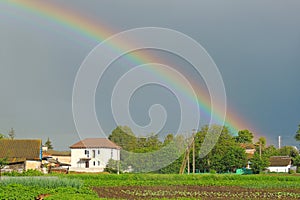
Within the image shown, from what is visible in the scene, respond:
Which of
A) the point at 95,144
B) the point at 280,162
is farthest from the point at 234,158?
the point at 95,144

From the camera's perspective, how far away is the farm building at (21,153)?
49.5m

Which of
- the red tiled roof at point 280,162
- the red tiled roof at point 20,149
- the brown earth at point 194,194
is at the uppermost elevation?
the red tiled roof at point 20,149

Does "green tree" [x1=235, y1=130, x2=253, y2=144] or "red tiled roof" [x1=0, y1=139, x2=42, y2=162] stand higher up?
"green tree" [x1=235, y1=130, x2=253, y2=144]

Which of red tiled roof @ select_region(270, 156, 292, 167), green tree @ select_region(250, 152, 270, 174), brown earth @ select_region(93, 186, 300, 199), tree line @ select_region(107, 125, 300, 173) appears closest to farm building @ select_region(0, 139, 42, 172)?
tree line @ select_region(107, 125, 300, 173)

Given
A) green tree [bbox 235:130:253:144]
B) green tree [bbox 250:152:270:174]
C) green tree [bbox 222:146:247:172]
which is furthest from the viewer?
green tree [bbox 235:130:253:144]

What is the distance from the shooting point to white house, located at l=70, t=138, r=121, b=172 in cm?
7825

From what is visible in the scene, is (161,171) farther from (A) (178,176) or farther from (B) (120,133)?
(B) (120,133)

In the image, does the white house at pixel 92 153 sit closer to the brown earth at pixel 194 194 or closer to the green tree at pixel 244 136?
the green tree at pixel 244 136

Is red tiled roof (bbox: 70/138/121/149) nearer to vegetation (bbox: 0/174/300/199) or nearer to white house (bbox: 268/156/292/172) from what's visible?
white house (bbox: 268/156/292/172)

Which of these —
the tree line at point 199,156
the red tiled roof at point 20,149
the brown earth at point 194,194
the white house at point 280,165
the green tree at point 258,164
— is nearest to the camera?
the brown earth at point 194,194

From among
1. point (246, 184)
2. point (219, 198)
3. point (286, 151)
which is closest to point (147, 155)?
point (246, 184)

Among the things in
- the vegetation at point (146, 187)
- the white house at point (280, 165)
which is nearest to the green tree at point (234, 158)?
the white house at point (280, 165)

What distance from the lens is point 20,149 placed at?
5347cm

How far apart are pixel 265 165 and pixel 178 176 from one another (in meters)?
29.3
